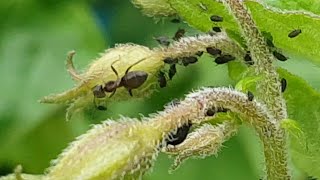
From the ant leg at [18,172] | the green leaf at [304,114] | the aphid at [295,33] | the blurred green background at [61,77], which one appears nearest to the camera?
the ant leg at [18,172]

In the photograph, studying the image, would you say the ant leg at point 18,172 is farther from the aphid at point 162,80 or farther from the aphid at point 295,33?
the aphid at point 295,33

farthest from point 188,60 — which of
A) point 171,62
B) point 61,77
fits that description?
point 61,77

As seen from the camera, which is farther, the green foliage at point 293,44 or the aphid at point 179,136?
the green foliage at point 293,44

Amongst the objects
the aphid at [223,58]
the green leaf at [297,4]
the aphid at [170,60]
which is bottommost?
the aphid at [223,58]

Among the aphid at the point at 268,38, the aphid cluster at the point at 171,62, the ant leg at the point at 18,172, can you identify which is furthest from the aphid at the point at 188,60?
the ant leg at the point at 18,172

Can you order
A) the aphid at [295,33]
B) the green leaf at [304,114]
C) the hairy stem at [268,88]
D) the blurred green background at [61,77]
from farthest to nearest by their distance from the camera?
the blurred green background at [61,77], the green leaf at [304,114], the aphid at [295,33], the hairy stem at [268,88]

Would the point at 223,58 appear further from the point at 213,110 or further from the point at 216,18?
the point at 213,110

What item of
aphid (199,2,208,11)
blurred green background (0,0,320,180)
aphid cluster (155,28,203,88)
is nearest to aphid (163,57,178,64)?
aphid cluster (155,28,203,88)

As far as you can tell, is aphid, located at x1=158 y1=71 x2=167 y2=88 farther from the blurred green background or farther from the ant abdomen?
the blurred green background

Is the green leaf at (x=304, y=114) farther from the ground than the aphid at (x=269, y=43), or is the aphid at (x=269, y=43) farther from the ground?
the aphid at (x=269, y=43)
